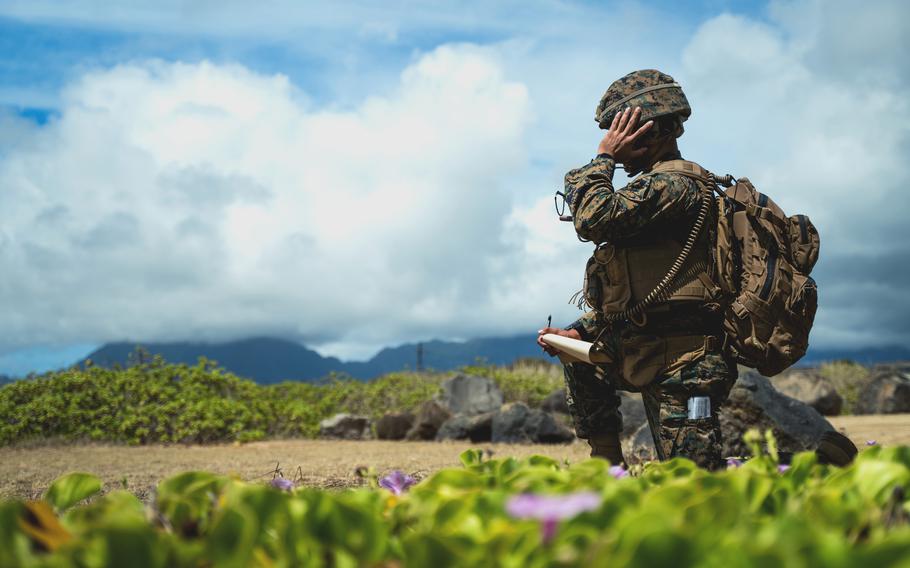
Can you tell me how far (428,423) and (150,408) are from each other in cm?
419

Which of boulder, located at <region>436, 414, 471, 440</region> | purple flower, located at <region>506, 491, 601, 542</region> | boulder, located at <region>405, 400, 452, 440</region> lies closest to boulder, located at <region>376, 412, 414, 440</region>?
boulder, located at <region>405, 400, 452, 440</region>

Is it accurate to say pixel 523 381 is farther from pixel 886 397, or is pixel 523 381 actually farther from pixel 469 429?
pixel 886 397

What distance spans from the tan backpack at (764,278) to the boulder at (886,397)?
51.0 ft

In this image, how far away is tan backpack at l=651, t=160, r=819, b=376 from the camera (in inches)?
138

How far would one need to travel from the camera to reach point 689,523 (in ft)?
4.40

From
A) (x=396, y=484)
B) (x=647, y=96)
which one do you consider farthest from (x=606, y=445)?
(x=396, y=484)

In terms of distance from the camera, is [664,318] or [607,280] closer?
[664,318]

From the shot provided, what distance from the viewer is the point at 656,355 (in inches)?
147

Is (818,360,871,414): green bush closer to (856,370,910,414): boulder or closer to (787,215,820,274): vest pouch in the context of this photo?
(856,370,910,414): boulder

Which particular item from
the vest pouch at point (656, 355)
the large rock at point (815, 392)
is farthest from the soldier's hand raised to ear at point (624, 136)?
the large rock at point (815, 392)

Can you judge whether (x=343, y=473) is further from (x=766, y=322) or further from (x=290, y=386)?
(x=290, y=386)

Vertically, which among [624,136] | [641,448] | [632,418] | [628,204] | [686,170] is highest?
[624,136]

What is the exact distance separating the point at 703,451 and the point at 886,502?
196 centimetres

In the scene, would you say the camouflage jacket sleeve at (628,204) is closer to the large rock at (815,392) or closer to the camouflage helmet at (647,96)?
the camouflage helmet at (647,96)
